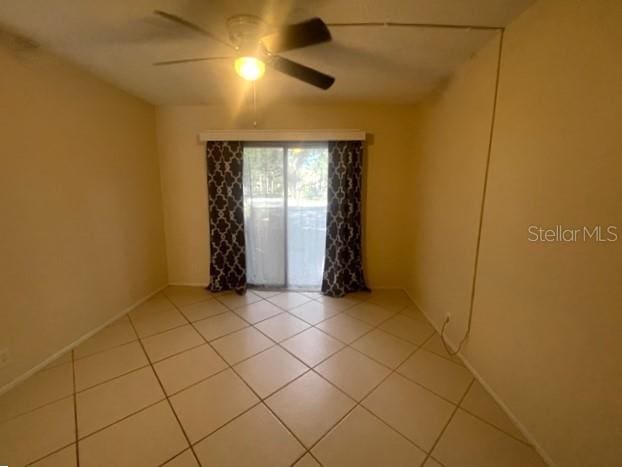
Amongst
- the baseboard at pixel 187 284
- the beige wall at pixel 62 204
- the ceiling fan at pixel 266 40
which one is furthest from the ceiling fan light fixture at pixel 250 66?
the baseboard at pixel 187 284

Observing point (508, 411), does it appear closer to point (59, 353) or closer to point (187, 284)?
point (59, 353)

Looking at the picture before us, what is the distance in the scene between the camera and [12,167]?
149 centimetres

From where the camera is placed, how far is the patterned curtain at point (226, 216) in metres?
2.78

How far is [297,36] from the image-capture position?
1.22 meters

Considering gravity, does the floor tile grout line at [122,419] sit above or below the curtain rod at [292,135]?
below

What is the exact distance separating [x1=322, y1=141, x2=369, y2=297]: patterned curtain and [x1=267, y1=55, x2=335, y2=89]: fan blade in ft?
3.88

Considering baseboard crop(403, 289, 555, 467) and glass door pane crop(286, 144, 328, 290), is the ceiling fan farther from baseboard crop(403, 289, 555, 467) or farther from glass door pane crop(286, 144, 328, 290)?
baseboard crop(403, 289, 555, 467)

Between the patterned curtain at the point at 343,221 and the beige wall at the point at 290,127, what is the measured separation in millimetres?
174

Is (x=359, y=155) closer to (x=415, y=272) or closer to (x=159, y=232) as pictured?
(x=415, y=272)

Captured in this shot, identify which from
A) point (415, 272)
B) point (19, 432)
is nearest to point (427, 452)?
point (415, 272)

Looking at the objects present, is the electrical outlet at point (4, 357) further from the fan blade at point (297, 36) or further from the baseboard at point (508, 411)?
the baseboard at point (508, 411)

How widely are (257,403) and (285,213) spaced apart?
6.42 ft

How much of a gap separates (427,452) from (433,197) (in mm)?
1929

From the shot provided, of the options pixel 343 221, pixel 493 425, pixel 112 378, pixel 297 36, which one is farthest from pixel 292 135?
pixel 493 425
